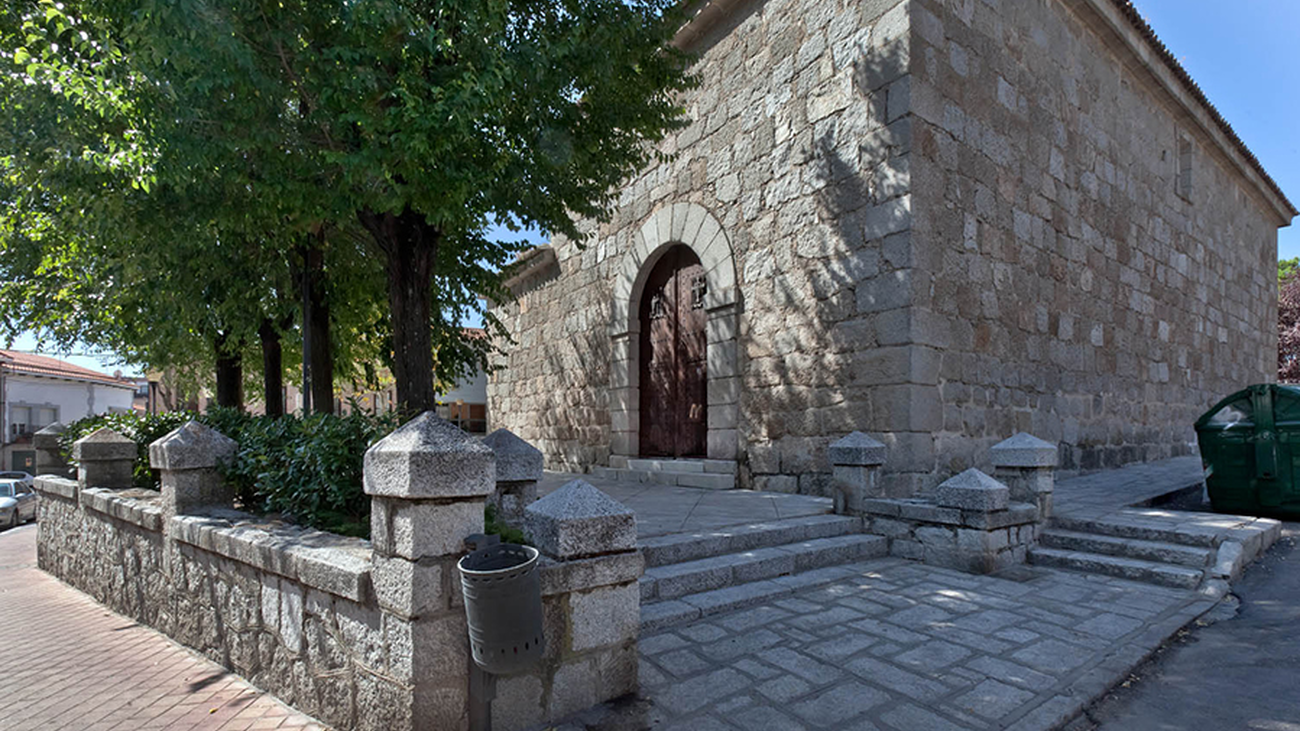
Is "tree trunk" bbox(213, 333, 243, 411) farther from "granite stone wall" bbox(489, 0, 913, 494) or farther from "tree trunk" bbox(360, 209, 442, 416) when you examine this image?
"granite stone wall" bbox(489, 0, 913, 494)

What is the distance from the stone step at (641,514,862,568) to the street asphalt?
2.23 metres

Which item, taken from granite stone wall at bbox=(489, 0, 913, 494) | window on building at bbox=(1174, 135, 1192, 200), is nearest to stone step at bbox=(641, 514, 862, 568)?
granite stone wall at bbox=(489, 0, 913, 494)

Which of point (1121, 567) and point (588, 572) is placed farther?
point (1121, 567)

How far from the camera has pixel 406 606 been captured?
93.6 inches

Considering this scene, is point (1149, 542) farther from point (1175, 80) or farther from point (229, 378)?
point (229, 378)

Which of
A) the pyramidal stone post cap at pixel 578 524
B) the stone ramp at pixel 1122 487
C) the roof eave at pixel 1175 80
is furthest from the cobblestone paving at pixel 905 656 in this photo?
the roof eave at pixel 1175 80

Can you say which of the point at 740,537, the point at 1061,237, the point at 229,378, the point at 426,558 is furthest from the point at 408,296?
the point at 1061,237

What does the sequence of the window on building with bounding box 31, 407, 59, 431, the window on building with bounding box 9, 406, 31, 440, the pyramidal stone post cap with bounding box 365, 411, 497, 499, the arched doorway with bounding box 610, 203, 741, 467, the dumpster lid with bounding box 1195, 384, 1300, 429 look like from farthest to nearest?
the window on building with bounding box 31, 407, 59, 431 → the window on building with bounding box 9, 406, 31, 440 → the arched doorway with bounding box 610, 203, 741, 467 → the dumpster lid with bounding box 1195, 384, 1300, 429 → the pyramidal stone post cap with bounding box 365, 411, 497, 499

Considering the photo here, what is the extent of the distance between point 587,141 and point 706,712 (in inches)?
186

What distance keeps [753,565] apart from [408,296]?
3.75 meters

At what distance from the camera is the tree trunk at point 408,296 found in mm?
5699

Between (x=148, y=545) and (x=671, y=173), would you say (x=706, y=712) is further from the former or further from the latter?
(x=671, y=173)

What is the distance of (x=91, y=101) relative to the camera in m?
4.09

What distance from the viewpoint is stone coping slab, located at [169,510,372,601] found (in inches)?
106
